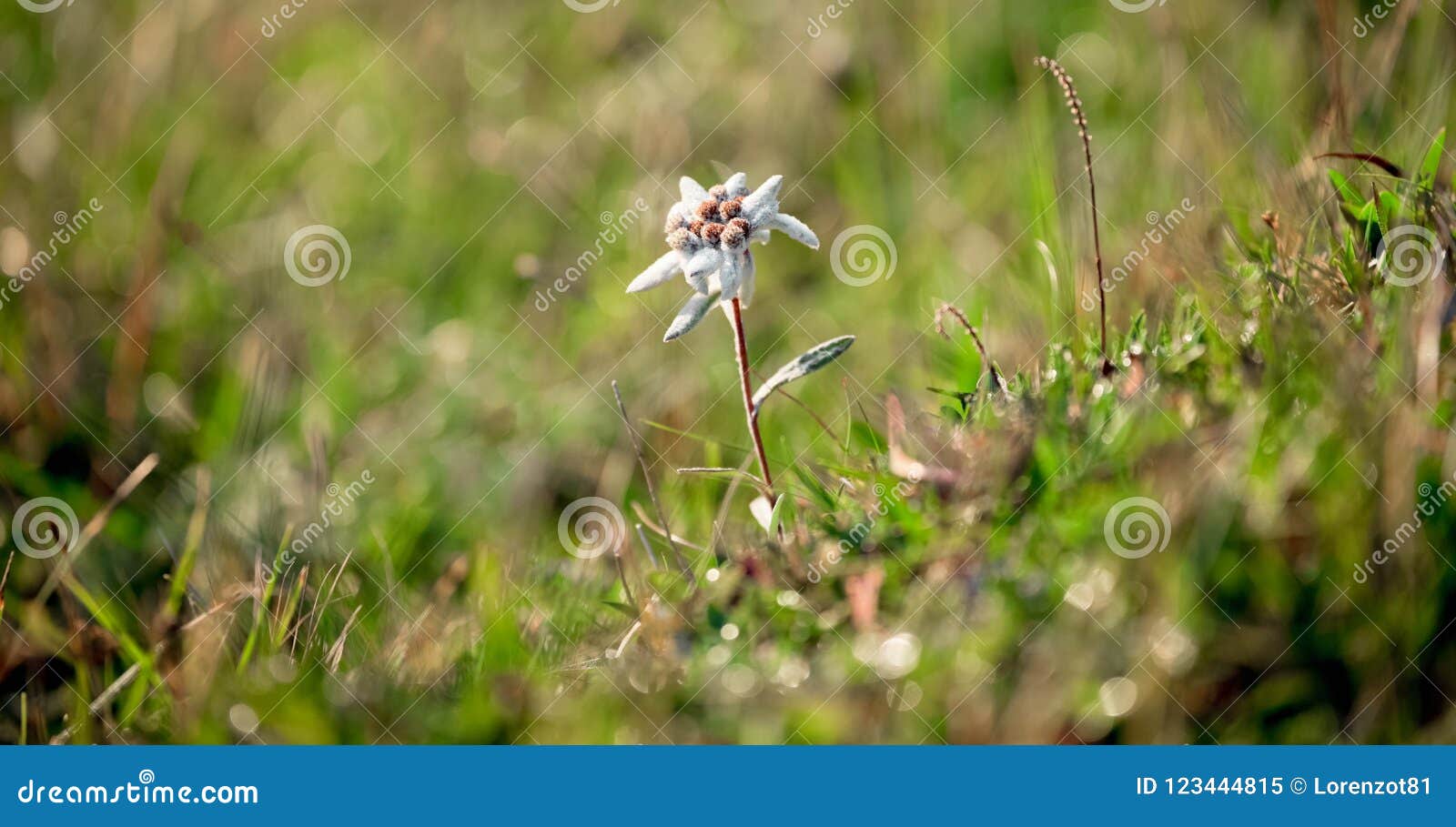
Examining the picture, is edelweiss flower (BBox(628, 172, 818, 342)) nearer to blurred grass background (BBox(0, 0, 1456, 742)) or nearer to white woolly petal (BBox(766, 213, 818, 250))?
white woolly petal (BBox(766, 213, 818, 250))

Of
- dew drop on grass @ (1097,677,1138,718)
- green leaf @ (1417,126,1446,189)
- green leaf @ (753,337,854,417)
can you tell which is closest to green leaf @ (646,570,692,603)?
green leaf @ (753,337,854,417)

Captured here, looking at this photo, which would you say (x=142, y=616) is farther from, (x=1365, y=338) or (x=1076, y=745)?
(x=1365, y=338)

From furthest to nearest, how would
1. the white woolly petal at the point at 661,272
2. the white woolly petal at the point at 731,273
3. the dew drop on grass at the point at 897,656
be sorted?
the white woolly petal at the point at 661,272, the white woolly petal at the point at 731,273, the dew drop on grass at the point at 897,656

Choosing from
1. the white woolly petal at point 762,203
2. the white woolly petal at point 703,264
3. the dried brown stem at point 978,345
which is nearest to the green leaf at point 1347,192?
the dried brown stem at point 978,345

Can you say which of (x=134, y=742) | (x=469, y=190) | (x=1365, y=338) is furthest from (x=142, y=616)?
(x=1365, y=338)

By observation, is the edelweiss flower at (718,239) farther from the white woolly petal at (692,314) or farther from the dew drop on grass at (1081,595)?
the dew drop on grass at (1081,595)

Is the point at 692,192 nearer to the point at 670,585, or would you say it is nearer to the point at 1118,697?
the point at 670,585

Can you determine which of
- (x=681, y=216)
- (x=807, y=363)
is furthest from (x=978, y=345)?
(x=681, y=216)
